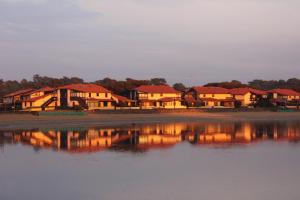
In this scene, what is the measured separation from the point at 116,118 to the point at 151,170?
35925mm

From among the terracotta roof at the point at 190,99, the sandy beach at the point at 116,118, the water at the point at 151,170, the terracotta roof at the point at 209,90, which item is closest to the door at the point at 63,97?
the sandy beach at the point at 116,118

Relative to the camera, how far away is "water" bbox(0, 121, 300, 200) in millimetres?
14188

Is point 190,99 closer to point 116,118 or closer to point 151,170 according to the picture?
point 116,118

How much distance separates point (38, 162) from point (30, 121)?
28.3m

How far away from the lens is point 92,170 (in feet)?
59.7

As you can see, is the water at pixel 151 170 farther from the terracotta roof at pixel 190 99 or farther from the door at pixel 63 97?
the terracotta roof at pixel 190 99

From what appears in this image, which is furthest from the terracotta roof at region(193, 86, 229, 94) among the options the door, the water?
the water

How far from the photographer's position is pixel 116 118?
53.8 metres

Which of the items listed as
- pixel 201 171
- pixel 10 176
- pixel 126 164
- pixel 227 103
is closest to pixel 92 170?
pixel 126 164

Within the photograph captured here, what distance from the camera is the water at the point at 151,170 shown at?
14188mm

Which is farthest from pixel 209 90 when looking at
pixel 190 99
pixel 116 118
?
pixel 116 118

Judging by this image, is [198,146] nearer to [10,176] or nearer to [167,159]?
[167,159]

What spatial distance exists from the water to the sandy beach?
18.6 metres

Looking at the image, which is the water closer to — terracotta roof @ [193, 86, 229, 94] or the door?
the door
